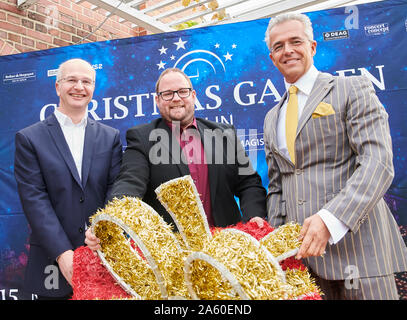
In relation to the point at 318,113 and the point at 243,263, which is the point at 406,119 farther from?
the point at 243,263

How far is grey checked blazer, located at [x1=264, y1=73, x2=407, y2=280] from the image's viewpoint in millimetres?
1240

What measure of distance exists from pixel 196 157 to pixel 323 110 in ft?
2.47

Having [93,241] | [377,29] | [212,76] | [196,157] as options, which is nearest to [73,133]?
[196,157]

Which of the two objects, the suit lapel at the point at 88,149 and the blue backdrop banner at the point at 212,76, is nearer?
the suit lapel at the point at 88,149

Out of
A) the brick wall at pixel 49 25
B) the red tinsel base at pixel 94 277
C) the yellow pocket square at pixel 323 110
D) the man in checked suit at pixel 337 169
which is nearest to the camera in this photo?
the red tinsel base at pixel 94 277

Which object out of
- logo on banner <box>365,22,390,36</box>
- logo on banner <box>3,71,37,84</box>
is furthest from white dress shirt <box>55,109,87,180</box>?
logo on banner <box>365,22,390,36</box>

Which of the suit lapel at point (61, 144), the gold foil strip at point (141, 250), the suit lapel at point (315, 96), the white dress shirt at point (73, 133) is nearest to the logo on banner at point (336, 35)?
the suit lapel at point (315, 96)

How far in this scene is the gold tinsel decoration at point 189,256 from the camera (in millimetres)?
746

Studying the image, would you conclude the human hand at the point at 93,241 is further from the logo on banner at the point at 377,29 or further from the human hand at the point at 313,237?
the logo on banner at the point at 377,29

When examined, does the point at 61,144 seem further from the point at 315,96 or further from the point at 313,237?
the point at 313,237

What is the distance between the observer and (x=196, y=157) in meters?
1.88

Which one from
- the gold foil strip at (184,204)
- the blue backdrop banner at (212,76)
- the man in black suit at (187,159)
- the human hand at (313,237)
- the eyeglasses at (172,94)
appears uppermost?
the blue backdrop banner at (212,76)

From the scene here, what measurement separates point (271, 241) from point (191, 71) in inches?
93.8
